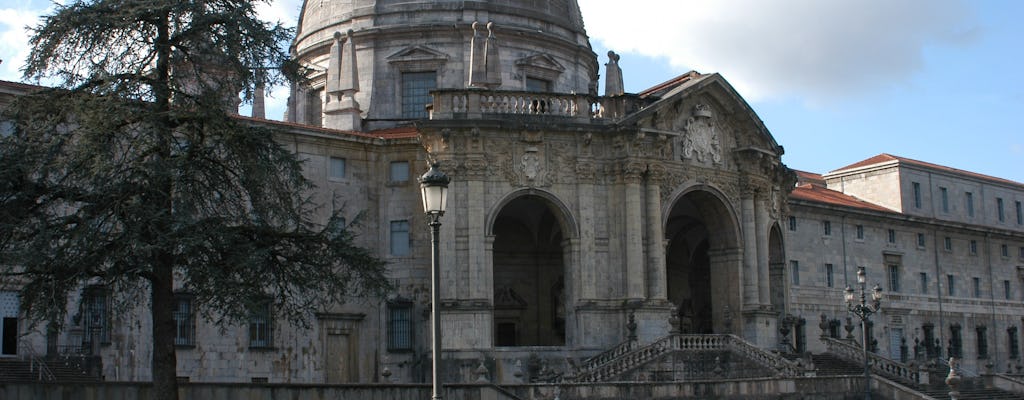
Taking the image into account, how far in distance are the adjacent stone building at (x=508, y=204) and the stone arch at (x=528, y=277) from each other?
0.25 ft

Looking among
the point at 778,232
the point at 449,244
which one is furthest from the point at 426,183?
the point at 778,232

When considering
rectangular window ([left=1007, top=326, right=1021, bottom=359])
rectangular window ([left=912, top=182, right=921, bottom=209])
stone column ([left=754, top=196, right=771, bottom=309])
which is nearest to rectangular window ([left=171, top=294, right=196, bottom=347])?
stone column ([left=754, top=196, right=771, bottom=309])

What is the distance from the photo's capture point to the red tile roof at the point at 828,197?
62.2m

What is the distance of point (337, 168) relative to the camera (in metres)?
45.1

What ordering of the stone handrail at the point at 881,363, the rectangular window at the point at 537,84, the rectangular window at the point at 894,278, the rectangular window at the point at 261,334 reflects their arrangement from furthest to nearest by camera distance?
1. the rectangular window at the point at 894,278
2. the rectangular window at the point at 537,84
3. the stone handrail at the point at 881,363
4. the rectangular window at the point at 261,334

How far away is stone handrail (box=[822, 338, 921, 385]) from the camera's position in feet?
143

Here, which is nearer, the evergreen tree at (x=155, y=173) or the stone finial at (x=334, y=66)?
the evergreen tree at (x=155, y=173)

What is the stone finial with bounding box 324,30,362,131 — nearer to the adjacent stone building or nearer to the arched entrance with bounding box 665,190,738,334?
the adjacent stone building

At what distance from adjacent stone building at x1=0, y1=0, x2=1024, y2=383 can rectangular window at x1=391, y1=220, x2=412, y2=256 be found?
7 centimetres

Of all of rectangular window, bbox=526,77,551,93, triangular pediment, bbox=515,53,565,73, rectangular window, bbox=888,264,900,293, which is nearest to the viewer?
triangular pediment, bbox=515,53,565,73

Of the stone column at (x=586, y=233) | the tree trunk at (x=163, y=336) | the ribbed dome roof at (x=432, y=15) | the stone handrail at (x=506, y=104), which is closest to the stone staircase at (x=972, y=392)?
the stone column at (x=586, y=233)

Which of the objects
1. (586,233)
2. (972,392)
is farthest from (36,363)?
(972,392)

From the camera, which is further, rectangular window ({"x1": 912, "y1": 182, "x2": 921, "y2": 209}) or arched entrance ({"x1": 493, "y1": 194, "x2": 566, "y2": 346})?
rectangular window ({"x1": 912, "y1": 182, "x2": 921, "y2": 209})

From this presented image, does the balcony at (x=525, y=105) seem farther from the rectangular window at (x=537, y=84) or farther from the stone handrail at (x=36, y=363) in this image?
the stone handrail at (x=36, y=363)
